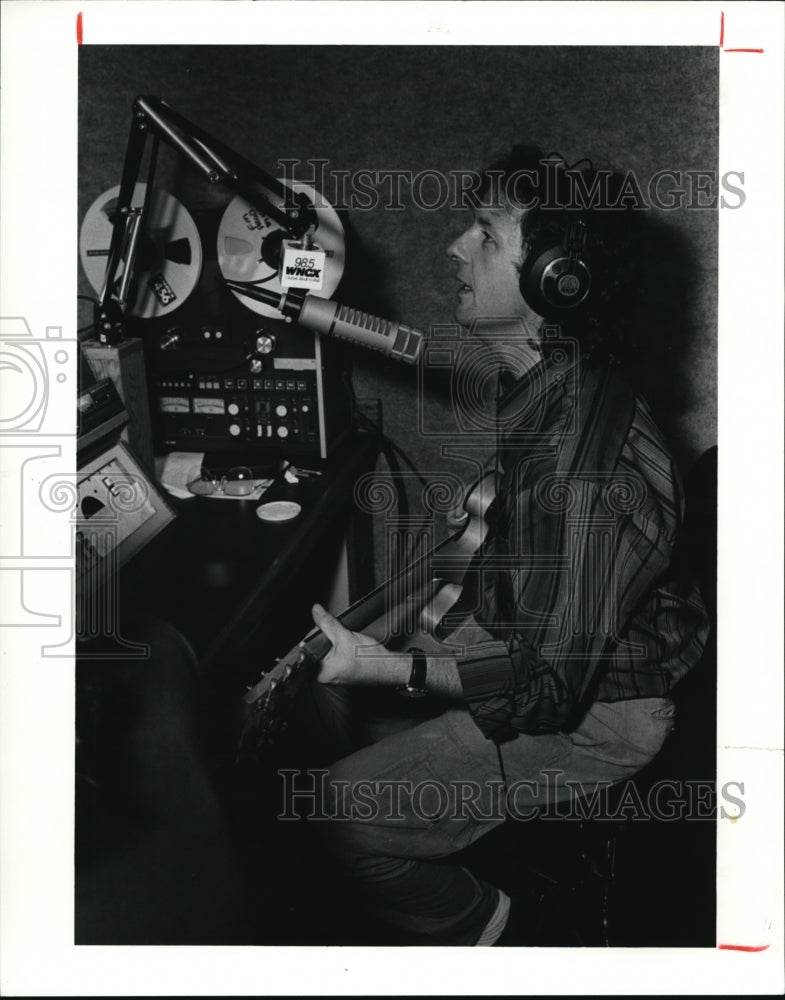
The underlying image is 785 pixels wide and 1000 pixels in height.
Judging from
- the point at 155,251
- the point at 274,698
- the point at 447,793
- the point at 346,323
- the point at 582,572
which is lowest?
the point at 447,793

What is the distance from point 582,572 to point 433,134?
853 millimetres

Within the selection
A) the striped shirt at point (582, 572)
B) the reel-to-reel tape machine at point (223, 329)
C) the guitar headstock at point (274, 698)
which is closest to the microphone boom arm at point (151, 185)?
the reel-to-reel tape machine at point (223, 329)

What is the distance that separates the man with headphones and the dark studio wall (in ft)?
0.57

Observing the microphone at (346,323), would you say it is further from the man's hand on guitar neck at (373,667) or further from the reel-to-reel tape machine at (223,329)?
the man's hand on guitar neck at (373,667)

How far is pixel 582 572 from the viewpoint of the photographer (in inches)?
43.3

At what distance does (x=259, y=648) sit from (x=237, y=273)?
66 centimetres

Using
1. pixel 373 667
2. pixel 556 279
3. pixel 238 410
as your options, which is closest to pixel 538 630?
pixel 373 667

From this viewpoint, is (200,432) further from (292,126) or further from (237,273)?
(292,126)

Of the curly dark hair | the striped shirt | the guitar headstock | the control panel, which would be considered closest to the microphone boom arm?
the control panel

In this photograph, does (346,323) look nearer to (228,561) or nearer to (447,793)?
(228,561)

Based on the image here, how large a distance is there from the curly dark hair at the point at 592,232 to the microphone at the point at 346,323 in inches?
9.5

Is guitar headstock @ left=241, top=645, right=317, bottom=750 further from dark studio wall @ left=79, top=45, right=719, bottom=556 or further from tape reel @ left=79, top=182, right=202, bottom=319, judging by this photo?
tape reel @ left=79, top=182, right=202, bottom=319

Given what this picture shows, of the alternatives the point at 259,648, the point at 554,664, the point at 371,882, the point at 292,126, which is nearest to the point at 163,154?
the point at 292,126

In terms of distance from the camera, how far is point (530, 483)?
3.54 feet
